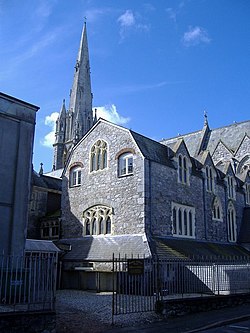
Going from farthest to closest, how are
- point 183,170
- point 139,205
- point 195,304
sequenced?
point 183,170, point 139,205, point 195,304

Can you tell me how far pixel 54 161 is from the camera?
219 ft

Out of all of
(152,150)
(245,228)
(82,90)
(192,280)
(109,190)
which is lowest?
(192,280)

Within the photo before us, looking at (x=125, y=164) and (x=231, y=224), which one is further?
(x=231, y=224)

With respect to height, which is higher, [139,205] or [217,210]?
[217,210]

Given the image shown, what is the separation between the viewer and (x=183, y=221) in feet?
77.0

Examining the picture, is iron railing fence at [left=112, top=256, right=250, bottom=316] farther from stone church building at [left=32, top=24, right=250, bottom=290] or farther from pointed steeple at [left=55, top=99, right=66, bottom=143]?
pointed steeple at [left=55, top=99, right=66, bottom=143]

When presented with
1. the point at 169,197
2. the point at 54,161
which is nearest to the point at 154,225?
the point at 169,197

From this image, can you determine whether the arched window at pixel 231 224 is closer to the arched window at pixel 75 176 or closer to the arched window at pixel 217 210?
the arched window at pixel 217 210

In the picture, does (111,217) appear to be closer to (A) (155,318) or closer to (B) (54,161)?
(A) (155,318)

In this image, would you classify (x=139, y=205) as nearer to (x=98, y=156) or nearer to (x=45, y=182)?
(x=98, y=156)

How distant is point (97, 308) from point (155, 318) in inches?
105

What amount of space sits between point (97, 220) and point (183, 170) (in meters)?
7.00

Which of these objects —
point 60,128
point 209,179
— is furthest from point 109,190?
point 60,128

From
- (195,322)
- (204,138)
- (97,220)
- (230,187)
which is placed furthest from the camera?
(204,138)
